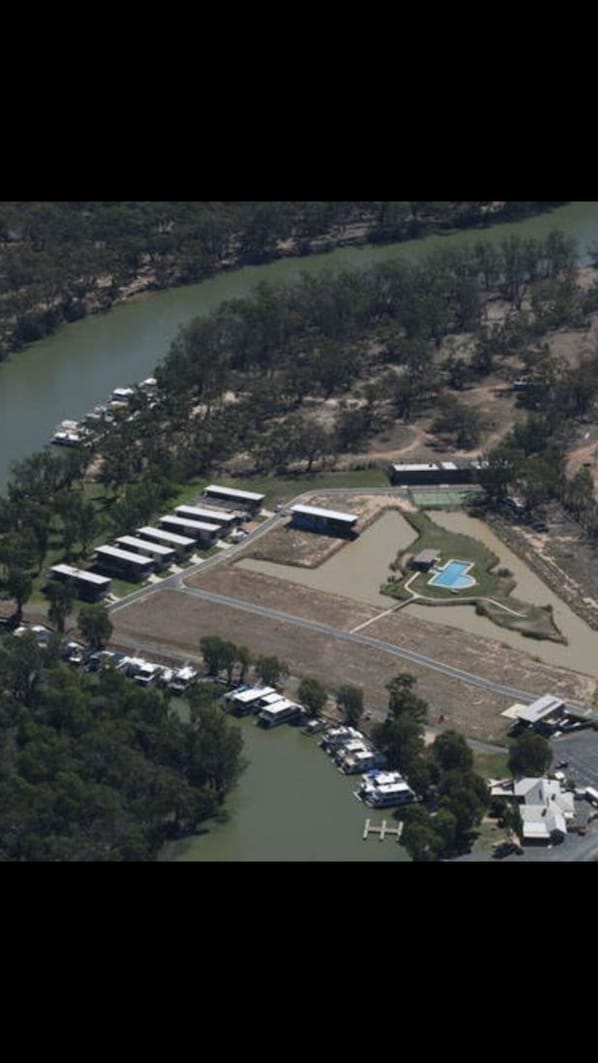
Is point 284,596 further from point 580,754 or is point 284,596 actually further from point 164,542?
point 580,754

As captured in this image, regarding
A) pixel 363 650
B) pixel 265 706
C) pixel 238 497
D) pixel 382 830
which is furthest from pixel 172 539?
pixel 382 830

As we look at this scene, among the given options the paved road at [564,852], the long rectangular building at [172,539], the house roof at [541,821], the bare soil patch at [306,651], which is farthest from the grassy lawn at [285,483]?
the paved road at [564,852]

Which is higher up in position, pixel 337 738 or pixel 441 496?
pixel 441 496

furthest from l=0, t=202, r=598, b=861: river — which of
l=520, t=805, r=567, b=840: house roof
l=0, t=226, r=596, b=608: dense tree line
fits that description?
l=0, t=226, r=596, b=608: dense tree line

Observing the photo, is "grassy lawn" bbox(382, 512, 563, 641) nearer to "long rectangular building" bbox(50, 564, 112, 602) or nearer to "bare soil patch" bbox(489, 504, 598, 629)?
"bare soil patch" bbox(489, 504, 598, 629)

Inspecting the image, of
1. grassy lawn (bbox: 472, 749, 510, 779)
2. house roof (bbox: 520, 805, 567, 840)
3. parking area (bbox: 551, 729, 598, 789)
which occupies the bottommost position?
grassy lawn (bbox: 472, 749, 510, 779)
